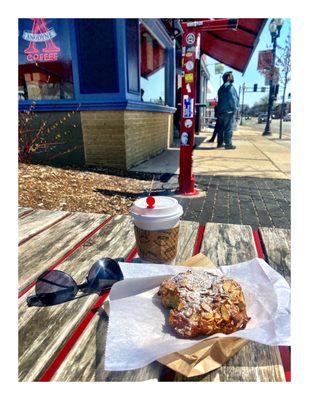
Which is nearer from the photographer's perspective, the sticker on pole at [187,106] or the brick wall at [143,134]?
the sticker on pole at [187,106]

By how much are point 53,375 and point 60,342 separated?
0.12m

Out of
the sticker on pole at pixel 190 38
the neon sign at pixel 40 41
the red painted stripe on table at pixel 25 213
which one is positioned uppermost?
the neon sign at pixel 40 41

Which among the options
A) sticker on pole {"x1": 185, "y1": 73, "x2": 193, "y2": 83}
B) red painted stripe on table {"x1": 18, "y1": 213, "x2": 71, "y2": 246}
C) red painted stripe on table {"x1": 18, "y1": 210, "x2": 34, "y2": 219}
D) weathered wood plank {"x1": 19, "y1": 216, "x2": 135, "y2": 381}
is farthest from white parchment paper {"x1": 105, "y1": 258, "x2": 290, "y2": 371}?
sticker on pole {"x1": 185, "y1": 73, "x2": 193, "y2": 83}

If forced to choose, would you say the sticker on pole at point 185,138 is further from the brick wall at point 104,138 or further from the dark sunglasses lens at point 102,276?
the dark sunglasses lens at point 102,276

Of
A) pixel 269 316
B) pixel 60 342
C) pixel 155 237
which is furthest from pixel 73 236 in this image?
pixel 269 316

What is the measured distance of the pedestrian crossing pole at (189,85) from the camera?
3361mm

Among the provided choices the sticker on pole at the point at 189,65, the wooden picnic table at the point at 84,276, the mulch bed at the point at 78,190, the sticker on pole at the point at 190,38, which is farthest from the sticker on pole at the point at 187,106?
the wooden picnic table at the point at 84,276

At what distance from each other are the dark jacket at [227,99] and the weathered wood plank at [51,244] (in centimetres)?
859

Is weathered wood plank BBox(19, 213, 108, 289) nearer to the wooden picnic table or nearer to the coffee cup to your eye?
the wooden picnic table

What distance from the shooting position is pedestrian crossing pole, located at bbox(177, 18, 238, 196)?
11.0ft

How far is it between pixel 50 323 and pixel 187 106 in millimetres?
3373

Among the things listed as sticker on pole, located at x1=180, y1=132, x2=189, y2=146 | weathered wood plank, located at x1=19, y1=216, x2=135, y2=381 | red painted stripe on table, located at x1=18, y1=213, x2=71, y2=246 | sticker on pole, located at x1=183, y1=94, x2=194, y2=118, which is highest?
sticker on pole, located at x1=183, y1=94, x2=194, y2=118

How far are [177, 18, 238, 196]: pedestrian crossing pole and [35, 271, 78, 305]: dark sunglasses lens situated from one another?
312cm

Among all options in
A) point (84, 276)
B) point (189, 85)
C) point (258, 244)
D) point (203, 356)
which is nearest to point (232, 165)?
point (189, 85)
